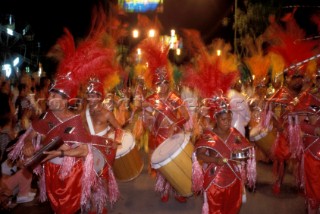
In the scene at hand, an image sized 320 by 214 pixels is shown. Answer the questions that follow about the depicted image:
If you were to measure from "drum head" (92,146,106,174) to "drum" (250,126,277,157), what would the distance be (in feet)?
11.4

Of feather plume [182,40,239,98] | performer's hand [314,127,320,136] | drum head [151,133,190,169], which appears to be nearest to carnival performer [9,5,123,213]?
drum head [151,133,190,169]

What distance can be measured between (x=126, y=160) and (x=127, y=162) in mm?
59

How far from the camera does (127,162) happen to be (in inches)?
242

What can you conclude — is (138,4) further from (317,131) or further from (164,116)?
(317,131)

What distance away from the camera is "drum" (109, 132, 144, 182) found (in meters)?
5.99

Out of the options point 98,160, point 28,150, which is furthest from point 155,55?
point 28,150

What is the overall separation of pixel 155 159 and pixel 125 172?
3.07 ft

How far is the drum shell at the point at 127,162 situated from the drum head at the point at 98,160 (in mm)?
902

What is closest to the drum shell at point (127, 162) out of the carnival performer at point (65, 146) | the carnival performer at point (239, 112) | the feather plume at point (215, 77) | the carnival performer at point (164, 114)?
the carnival performer at point (164, 114)

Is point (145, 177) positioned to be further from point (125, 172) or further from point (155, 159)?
point (155, 159)

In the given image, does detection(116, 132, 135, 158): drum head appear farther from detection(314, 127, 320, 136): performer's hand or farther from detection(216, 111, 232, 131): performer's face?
detection(314, 127, 320, 136): performer's hand

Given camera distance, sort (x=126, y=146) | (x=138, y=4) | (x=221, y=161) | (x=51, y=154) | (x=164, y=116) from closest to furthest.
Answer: (x=51, y=154)
(x=221, y=161)
(x=126, y=146)
(x=164, y=116)
(x=138, y=4)

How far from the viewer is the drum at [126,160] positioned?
599 centimetres

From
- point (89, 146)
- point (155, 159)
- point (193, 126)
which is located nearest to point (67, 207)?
point (89, 146)
